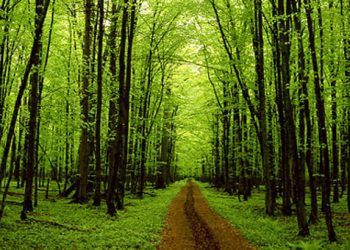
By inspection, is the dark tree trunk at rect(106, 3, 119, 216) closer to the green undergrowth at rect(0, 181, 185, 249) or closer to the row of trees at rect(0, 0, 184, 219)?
the row of trees at rect(0, 0, 184, 219)

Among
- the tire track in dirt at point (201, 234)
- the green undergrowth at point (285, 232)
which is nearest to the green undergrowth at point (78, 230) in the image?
the tire track in dirt at point (201, 234)

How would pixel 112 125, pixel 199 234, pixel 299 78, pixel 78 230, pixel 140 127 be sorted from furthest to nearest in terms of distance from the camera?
pixel 140 127 < pixel 112 125 < pixel 299 78 < pixel 199 234 < pixel 78 230

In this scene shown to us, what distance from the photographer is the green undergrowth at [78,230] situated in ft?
33.6

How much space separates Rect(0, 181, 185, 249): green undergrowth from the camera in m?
10.2

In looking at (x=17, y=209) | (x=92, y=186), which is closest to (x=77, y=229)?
(x=17, y=209)

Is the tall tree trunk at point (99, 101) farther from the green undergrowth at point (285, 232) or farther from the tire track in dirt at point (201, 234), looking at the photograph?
the green undergrowth at point (285, 232)

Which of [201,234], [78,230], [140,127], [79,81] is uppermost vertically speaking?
[79,81]

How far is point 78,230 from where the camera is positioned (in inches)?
491

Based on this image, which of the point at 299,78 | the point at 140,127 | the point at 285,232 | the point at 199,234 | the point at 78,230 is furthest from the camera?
the point at 140,127

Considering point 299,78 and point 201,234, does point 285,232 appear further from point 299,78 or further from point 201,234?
point 299,78

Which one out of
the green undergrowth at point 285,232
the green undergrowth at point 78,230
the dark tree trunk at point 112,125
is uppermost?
the dark tree trunk at point 112,125

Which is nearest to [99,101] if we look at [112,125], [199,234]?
[112,125]

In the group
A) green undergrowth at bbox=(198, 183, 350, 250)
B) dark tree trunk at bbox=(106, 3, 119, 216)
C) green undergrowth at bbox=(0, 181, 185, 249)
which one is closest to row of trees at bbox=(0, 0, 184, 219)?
dark tree trunk at bbox=(106, 3, 119, 216)

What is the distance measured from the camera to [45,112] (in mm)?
17688
